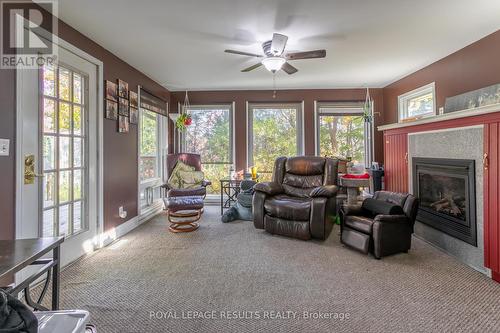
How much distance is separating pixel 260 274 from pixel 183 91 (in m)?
4.19

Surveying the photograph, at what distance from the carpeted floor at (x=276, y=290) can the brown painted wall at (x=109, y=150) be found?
650 millimetres

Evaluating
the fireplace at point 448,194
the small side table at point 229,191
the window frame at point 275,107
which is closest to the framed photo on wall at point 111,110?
the small side table at point 229,191

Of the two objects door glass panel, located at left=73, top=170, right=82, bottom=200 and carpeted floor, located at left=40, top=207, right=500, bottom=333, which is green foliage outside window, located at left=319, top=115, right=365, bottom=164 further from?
door glass panel, located at left=73, top=170, right=82, bottom=200

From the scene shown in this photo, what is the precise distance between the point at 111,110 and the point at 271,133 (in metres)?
2.99

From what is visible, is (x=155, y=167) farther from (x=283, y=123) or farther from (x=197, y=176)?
(x=283, y=123)

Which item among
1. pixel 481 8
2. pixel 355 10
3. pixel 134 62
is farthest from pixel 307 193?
pixel 134 62

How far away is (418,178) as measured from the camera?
3268mm

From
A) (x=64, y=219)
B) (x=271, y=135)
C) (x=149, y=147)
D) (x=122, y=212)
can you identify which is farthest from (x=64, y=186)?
(x=271, y=135)

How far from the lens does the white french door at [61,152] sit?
6.78ft

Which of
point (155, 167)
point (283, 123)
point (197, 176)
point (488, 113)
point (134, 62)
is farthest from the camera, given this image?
point (283, 123)

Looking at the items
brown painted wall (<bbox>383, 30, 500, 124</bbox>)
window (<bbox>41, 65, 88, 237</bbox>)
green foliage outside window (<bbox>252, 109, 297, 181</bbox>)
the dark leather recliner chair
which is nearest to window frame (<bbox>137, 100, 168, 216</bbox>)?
window (<bbox>41, 65, 88, 237</bbox>)

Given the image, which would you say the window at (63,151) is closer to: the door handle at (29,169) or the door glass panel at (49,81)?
the door glass panel at (49,81)

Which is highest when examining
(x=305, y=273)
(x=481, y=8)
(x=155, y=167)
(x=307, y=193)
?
(x=481, y=8)

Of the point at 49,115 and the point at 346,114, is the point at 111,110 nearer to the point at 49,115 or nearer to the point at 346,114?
the point at 49,115
